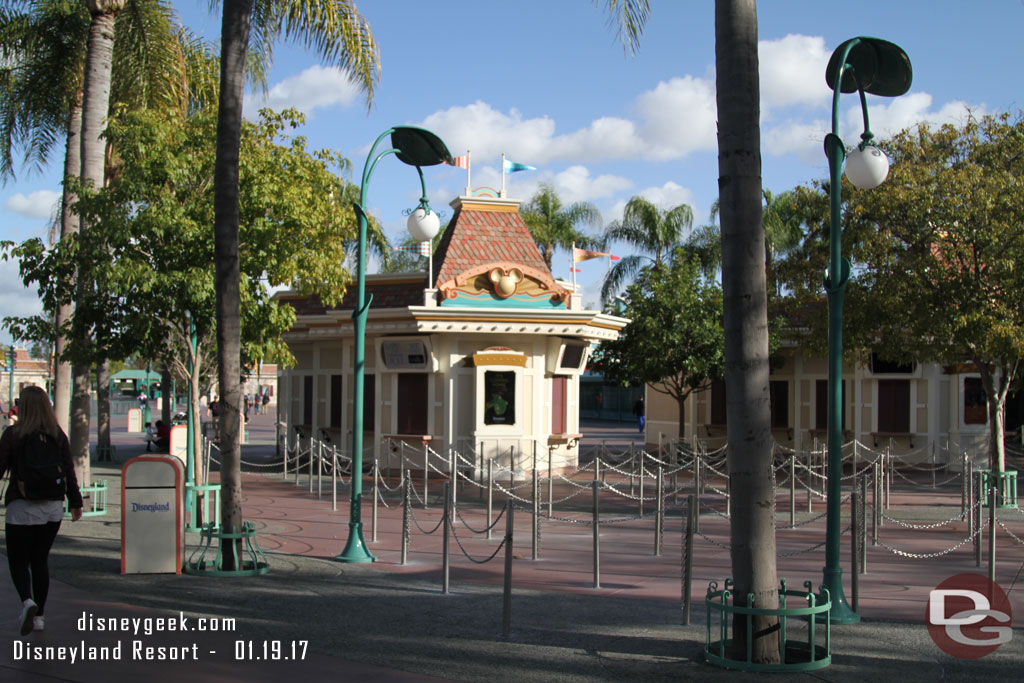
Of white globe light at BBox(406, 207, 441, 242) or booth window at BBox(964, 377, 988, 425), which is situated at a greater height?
white globe light at BBox(406, 207, 441, 242)

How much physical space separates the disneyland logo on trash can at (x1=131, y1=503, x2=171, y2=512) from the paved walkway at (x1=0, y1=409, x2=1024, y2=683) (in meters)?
0.69

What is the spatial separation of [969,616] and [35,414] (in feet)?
27.0

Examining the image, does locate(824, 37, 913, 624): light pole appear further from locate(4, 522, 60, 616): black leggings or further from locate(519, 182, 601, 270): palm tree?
locate(519, 182, 601, 270): palm tree

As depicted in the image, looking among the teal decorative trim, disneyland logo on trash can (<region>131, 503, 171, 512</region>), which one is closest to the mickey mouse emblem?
the teal decorative trim

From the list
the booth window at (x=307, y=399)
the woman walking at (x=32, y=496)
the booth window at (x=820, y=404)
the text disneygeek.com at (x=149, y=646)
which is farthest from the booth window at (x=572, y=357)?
the woman walking at (x=32, y=496)

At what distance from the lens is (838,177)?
8797 mm

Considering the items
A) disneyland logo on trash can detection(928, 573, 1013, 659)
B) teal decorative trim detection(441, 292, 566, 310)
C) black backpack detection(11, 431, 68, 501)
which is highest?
teal decorative trim detection(441, 292, 566, 310)

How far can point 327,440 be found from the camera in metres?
25.5

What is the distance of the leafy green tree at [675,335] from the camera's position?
86.7 feet

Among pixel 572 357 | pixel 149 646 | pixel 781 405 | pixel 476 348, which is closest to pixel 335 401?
pixel 476 348

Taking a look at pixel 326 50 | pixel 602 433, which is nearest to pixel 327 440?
pixel 326 50

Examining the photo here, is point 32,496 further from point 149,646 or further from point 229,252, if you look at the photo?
point 229,252

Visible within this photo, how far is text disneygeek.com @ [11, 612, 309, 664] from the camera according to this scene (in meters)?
6.83

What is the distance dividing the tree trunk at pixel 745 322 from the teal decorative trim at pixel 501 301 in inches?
610
